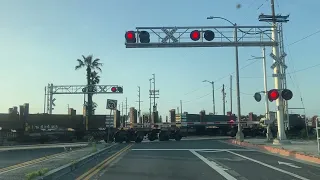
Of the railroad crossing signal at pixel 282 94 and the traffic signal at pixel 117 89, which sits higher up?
the traffic signal at pixel 117 89

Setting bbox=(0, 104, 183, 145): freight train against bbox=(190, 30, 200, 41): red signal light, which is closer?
bbox=(190, 30, 200, 41): red signal light

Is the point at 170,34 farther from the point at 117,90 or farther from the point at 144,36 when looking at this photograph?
the point at 117,90

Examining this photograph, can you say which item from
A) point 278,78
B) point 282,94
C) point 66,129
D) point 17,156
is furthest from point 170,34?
point 66,129

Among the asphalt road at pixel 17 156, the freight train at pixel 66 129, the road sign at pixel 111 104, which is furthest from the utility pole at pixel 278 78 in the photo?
the asphalt road at pixel 17 156

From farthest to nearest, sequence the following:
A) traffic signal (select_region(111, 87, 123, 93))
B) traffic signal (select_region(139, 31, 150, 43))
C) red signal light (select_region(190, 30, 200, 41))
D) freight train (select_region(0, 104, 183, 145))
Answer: traffic signal (select_region(111, 87, 123, 93)) < freight train (select_region(0, 104, 183, 145)) < red signal light (select_region(190, 30, 200, 41)) < traffic signal (select_region(139, 31, 150, 43))

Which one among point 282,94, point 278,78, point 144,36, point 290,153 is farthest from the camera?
point 278,78

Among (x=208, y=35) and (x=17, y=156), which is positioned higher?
(x=208, y=35)

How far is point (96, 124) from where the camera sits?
43.1m

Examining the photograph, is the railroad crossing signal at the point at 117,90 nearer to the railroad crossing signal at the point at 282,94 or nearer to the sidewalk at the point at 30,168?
the railroad crossing signal at the point at 282,94

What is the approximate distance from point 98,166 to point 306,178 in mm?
7420

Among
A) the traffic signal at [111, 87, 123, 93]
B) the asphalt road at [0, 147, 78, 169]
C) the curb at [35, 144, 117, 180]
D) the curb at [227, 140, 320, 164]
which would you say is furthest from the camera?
the traffic signal at [111, 87, 123, 93]

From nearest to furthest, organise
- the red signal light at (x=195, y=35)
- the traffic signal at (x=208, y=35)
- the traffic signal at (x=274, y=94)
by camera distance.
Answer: the red signal light at (x=195, y=35) → the traffic signal at (x=208, y=35) → the traffic signal at (x=274, y=94)

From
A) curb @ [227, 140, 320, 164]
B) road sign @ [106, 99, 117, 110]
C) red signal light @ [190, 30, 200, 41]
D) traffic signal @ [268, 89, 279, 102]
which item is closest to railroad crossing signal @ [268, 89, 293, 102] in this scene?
traffic signal @ [268, 89, 279, 102]

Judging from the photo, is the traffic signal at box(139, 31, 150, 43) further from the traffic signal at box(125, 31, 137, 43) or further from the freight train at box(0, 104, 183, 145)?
the freight train at box(0, 104, 183, 145)
